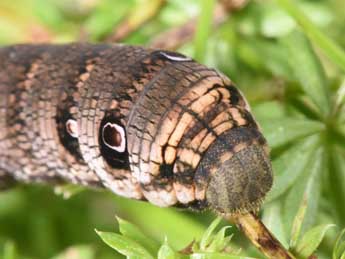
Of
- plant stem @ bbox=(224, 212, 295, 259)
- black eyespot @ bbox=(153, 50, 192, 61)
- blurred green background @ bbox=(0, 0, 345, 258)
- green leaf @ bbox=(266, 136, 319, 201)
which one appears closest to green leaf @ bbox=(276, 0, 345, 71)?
blurred green background @ bbox=(0, 0, 345, 258)

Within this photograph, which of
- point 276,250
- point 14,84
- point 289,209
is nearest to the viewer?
point 276,250

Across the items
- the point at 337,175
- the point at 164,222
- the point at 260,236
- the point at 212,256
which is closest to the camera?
the point at 212,256

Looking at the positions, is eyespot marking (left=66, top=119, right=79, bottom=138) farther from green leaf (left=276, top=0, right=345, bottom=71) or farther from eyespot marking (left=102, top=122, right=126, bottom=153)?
green leaf (left=276, top=0, right=345, bottom=71)

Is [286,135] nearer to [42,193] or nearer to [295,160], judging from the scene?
[295,160]

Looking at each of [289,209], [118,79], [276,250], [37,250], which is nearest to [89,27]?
[37,250]

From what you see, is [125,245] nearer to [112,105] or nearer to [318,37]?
[112,105]

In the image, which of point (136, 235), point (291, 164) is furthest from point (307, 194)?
point (136, 235)
